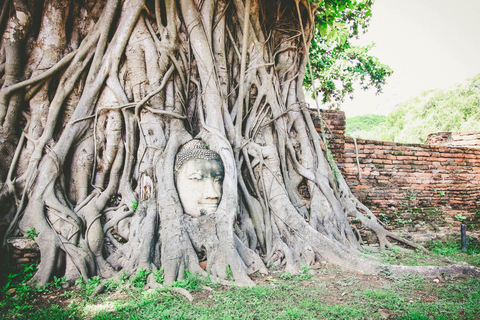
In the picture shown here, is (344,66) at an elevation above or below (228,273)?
above

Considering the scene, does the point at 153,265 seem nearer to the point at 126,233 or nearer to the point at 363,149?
the point at 126,233

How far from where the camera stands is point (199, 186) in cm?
331

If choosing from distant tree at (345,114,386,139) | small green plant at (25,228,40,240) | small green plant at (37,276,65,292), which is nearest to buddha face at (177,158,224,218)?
small green plant at (37,276,65,292)

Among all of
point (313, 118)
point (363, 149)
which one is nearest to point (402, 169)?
point (363, 149)

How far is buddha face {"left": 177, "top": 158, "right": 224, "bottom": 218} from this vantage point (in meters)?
3.28

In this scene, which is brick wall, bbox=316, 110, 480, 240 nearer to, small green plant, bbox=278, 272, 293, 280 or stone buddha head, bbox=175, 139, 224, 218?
stone buddha head, bbox=175, 139, 224, 218

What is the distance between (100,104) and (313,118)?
10.1 ft

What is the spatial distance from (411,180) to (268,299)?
4.40 metres

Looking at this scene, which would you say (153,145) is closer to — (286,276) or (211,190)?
(211,190)

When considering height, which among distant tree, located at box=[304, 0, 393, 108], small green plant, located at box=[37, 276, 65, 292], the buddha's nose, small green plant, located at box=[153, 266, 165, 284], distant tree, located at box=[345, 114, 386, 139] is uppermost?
distant tree, located at box=[345, 114, 386, 139]

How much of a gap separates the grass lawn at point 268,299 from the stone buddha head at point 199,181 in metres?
0.76

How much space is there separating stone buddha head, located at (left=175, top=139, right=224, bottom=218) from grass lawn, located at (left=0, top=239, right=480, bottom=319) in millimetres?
759

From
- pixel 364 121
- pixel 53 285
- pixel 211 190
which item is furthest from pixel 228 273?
pixel 364 121

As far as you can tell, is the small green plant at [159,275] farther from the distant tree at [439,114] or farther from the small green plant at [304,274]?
the distant tree at [439,114]
